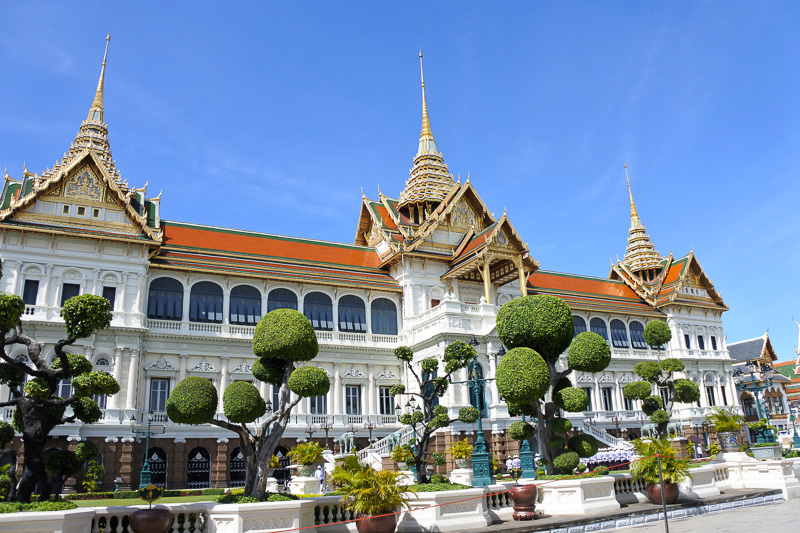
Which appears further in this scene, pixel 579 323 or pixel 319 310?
pixel 579 323

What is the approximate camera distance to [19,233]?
28578 millimetres

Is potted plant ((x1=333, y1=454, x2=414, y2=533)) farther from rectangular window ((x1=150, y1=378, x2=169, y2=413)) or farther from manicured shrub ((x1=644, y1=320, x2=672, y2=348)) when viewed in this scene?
manicured shrub ((x1=644, y1=320, x2=672, y2=348))

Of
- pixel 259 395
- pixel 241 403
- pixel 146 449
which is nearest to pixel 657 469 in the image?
Answer: pixel 259 395

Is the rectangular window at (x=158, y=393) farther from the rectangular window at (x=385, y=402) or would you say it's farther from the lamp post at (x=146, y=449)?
the rectangular window at (x=385, y=402)

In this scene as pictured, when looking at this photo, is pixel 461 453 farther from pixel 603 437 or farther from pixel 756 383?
pixel 756 383

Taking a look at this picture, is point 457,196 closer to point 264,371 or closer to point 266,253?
point 266,253

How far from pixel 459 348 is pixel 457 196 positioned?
19.0 metres

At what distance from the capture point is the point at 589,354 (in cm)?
1803

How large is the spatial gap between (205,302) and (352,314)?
7.63 meters

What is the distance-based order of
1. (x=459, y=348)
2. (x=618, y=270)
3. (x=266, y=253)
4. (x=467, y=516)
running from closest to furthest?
(x=467, y=516) < (x=459, y=348) < (x=266, y=253) < (x=618, y=270)

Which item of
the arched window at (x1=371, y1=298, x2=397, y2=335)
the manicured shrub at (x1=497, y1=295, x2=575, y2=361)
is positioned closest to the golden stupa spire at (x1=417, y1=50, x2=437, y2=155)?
the arched window at (x1=371, y1=298, x2=397, y2=335)

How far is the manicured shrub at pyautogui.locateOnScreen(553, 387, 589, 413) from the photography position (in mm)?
17297

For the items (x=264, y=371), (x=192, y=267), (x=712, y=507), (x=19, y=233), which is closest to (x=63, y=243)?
(x=19, y=233)

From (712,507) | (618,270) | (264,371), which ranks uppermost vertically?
(618,270)
